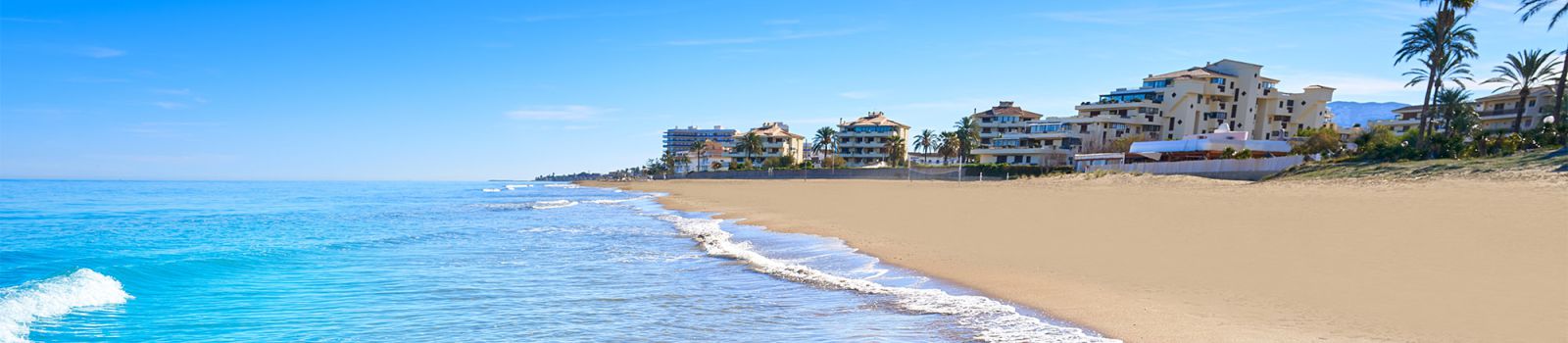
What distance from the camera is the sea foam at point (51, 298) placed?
840 cm

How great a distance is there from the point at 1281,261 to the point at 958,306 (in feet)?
15.4

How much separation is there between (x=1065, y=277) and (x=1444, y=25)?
38110mm

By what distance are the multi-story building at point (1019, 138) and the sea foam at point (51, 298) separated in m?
69.8

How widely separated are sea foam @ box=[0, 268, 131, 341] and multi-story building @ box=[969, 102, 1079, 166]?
69753 mm

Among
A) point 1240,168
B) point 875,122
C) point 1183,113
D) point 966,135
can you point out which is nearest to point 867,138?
point 875,122

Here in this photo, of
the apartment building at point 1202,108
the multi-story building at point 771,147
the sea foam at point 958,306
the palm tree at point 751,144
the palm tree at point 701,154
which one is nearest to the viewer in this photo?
the sea foam at point 958,306

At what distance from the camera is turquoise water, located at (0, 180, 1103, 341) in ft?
25.2

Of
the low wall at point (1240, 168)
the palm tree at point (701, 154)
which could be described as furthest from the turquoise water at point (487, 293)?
the palm tree at point (701, 154)

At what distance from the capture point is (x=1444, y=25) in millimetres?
35875

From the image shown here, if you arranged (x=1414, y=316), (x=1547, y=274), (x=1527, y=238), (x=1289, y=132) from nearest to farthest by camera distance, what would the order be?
1. (x=1414, y=316)
2. (x=1547, y=274)
3. (x=1527, y=238)
4. (x=1289, y=132)

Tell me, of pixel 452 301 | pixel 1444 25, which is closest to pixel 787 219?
pixel 452 301

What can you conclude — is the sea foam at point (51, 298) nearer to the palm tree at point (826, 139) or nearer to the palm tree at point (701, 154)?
the palm tree at point (826, 139)

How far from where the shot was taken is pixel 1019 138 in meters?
77.6

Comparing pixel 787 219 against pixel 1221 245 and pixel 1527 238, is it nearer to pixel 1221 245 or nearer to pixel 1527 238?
pixel 1221 245
